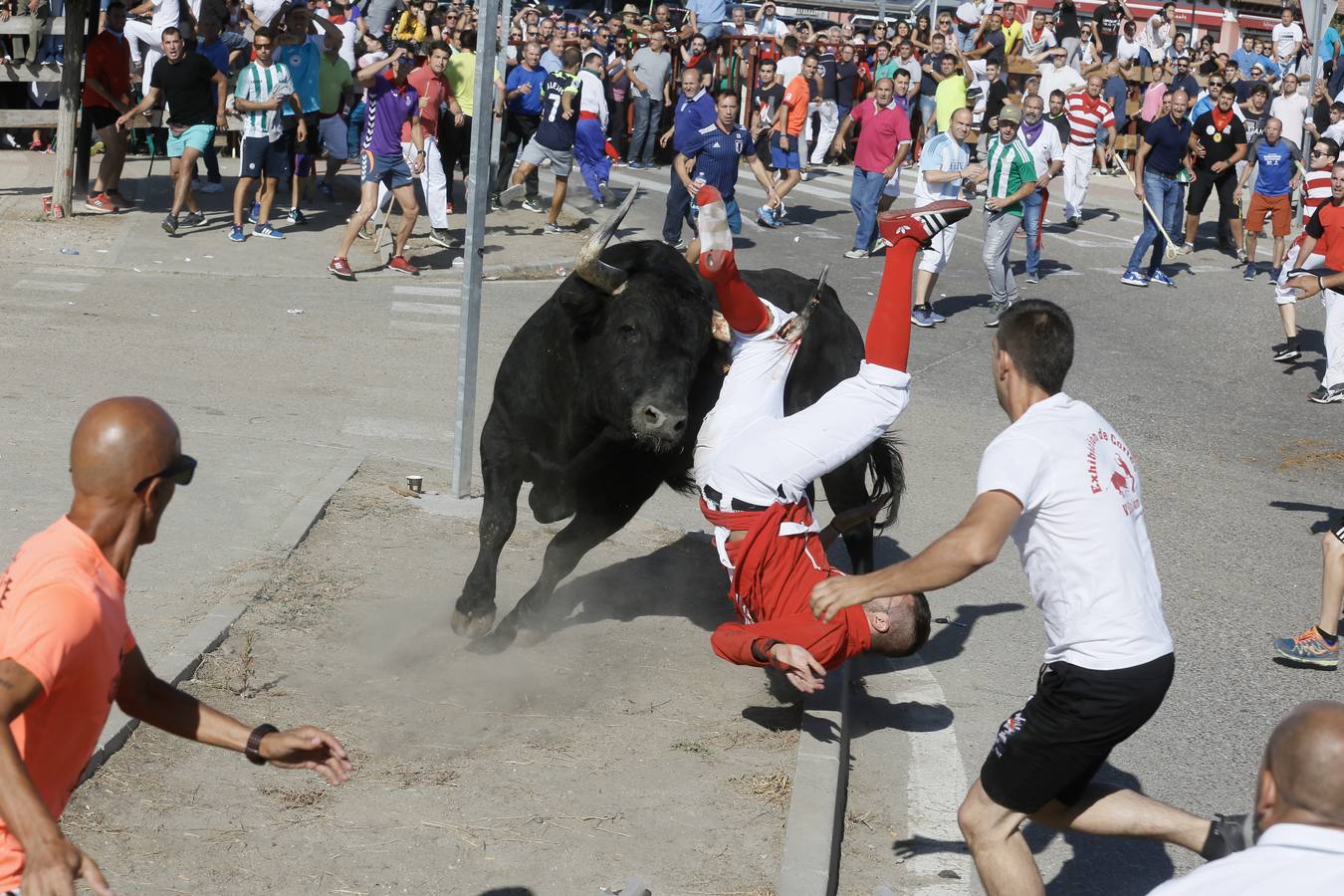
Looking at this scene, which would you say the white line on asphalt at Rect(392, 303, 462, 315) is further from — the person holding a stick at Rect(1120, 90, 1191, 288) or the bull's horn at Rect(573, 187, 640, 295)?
the person holding a stick at Rect(1120, 90, 1191, 288)

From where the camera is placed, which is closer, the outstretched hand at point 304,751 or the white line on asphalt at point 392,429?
the outstretched hand at point 304,751

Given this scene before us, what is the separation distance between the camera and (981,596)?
787cm

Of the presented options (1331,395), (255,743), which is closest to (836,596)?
(255,743)

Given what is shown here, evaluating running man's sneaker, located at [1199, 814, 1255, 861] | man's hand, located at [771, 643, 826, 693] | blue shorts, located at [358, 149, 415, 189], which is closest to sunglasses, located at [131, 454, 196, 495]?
man's hand, located at [771, 643, 826, 693]

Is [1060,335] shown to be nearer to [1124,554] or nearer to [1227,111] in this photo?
[1124,554]

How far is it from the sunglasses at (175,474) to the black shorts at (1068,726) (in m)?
2.45

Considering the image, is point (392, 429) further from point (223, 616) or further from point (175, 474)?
point (175, 474)

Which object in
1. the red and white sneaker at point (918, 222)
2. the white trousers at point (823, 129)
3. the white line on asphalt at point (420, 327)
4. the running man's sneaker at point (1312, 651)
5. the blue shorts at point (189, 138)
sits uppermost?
the white trousers at point (823, 129)

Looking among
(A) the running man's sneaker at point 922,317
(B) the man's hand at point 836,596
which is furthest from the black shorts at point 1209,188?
(B) the man's hand at point 836,596

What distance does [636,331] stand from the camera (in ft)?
19.8

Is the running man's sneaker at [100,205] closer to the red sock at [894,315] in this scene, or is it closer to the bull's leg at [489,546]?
the bull's leg at [489,546]

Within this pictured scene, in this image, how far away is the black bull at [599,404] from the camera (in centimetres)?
600

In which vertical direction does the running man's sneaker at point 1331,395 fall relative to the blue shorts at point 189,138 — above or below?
below

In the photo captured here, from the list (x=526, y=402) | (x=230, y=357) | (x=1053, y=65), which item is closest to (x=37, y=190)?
(x=230, y=357)
